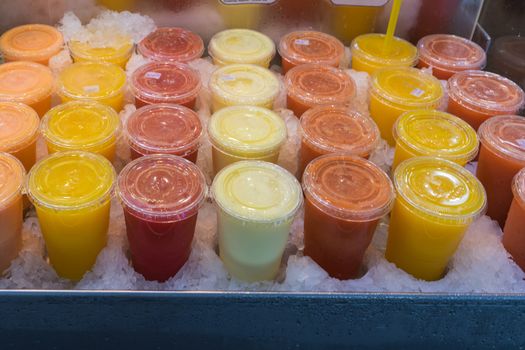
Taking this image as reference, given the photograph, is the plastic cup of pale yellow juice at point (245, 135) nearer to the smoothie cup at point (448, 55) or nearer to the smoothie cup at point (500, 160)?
the smoothie cup at point (500, 160)

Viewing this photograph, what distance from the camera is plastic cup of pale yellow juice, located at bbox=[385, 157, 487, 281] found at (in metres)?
1.54

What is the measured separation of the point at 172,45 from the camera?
7.39 feet

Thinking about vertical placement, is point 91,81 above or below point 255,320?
above

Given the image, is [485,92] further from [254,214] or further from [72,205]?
[72,205]

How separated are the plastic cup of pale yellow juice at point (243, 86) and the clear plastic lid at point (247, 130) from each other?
3.4 inches

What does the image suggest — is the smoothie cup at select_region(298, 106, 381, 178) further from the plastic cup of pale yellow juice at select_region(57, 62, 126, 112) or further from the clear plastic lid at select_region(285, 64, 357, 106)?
the plastic cup of pale yellow juice at select_region(57, 62, 126, 112)

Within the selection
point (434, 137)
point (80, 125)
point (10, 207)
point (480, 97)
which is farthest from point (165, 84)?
point (480, 97)

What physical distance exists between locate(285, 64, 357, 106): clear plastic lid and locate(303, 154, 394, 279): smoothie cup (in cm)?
37

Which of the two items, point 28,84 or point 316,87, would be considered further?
point 316,87

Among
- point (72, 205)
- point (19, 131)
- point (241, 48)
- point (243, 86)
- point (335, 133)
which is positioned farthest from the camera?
point (241, 48)

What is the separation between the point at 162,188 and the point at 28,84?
2.44ft

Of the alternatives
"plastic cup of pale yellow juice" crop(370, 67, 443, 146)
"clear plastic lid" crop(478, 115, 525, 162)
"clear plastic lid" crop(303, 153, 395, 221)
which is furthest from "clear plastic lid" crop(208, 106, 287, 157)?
"clear plastic lid" crop(478, 115, 525, 162)

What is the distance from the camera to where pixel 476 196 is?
1.61 metres

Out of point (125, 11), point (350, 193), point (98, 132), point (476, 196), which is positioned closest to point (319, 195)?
point (350, 193)
